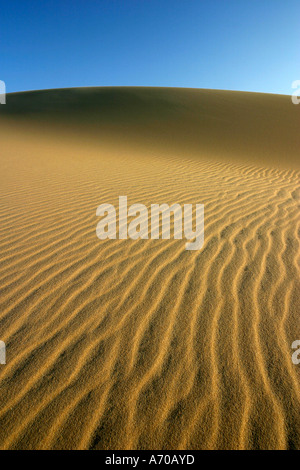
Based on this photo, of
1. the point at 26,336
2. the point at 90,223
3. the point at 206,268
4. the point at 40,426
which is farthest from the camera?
the point at 90,223

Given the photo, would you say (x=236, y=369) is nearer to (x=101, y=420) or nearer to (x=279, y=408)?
(x=279, y=408)

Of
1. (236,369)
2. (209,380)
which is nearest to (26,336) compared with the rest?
(209,380)

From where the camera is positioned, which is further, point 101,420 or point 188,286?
point 188,286

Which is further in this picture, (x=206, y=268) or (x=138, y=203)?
(x=138, y=203)

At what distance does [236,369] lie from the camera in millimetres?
1864

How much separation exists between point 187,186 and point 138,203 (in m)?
1.82

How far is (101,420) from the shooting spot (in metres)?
1.56

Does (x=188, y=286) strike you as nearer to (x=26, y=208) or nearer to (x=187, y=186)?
(x=26, y=208)

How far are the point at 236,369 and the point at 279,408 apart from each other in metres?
0.33

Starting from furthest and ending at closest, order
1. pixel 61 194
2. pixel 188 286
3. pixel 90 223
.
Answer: pixel 61 194 < pixel 90 223 < pixel 188 286
